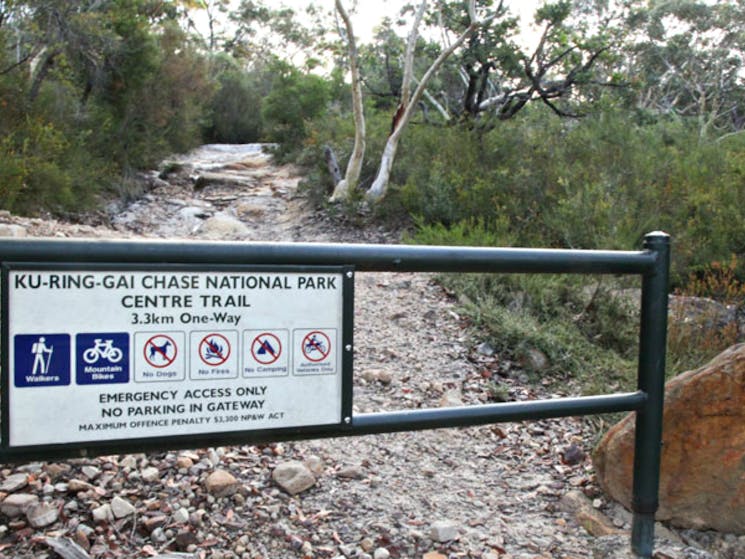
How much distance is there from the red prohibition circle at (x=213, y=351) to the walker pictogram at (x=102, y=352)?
0.57 feet

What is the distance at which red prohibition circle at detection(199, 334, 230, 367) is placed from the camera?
1.60 meters

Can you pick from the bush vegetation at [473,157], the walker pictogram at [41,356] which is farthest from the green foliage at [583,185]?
the walker pictogram at [41,356]

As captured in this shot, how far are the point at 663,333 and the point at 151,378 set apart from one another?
145 centimetres

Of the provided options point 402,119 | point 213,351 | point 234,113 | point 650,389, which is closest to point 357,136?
point 402,119

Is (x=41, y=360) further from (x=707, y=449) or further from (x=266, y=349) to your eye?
(x=707, y=449)

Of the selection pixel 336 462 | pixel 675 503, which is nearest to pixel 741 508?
pixel 675 503

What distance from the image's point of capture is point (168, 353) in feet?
5.17

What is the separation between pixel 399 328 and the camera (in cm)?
550

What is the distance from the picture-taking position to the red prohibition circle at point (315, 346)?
169 cm

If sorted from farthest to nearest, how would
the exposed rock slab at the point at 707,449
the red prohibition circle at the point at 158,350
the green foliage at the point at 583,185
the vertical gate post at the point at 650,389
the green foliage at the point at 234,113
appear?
the green foliage at the point at 234,113 → the green foliage at the point at 583,185 → the exposed rock slab at the point at 707,449 → the vertical gate post at the point at 650,389 → the red prohibition circle at the point at 158,350

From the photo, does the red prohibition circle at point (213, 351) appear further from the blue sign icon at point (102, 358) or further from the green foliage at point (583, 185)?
the green foliage at point (583, 185)

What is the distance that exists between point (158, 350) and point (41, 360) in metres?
0.24

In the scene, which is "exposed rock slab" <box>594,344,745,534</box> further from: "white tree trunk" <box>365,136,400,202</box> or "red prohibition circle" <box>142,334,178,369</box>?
"white tree trunk" <box>365,136,400,202</box>

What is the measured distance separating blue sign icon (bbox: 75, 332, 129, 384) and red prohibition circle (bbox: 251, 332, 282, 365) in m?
0.29
